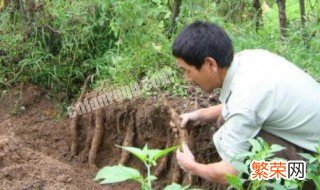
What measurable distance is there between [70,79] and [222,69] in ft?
7.92

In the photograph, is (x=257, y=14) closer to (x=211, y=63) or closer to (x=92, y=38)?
(x=92, y=38)

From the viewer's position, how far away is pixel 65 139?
443 cm

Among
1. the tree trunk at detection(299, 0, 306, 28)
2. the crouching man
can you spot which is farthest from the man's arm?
the tree trunk at detection(299, 0, 306, 28)

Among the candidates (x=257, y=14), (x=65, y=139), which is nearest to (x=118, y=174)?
(x=65, y=139)

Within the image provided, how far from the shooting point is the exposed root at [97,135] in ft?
13.5

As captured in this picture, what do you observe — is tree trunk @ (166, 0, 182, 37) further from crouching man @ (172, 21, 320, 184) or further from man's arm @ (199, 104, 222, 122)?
crouching man @ (172, 21, 320, 184)

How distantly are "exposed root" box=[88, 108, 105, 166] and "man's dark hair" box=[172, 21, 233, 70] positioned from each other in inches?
65.7

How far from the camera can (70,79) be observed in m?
4.71

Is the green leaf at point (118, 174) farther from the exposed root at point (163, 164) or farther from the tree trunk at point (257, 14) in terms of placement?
the tree trunk at point (257, 14)

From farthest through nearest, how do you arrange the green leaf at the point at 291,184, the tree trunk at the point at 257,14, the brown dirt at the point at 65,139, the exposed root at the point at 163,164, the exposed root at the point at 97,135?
the tree trunk at the point at 257,14 → the exposed root at the point at 97,135 → the exposed root at the point at 163,164 → the brown dirt at the point at 65,139 → the green leaf at the point at 291,184

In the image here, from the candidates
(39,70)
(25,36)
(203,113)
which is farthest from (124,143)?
(25,36)

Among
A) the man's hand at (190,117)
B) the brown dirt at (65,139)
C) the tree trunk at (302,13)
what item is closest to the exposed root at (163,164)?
the brown dirt at (65,139)

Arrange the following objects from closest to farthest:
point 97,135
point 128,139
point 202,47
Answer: point 202,47 < point 128,139 < point 97,135

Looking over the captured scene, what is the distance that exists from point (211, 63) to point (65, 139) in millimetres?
2253
